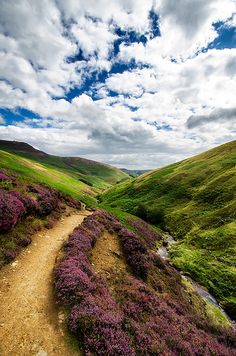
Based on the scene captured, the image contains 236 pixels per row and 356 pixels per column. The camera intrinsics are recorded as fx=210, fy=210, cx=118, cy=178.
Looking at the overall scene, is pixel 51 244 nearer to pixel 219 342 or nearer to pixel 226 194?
pixel 219 342

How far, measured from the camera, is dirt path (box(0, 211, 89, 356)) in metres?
8.95

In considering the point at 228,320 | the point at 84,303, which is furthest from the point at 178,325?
the point at 228,320

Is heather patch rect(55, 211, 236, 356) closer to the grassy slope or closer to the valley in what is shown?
the valley

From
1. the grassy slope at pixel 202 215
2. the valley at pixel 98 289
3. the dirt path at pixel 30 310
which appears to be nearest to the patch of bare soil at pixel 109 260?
the valley at pixel 98 289

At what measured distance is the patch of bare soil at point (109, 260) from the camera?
57.2ft

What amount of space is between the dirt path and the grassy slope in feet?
73.9

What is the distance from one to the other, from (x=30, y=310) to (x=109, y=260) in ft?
33.0

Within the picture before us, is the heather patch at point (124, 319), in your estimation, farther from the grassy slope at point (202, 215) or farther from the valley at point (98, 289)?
the grassy slope at point (202, 215)

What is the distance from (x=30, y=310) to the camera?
10922mm

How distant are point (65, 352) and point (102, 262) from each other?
34.2 ft

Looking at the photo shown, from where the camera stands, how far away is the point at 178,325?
43.2 feet

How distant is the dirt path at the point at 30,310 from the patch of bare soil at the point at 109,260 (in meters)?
4.08

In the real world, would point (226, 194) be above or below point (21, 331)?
above

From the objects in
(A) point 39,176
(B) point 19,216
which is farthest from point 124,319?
(A) point 39,176
